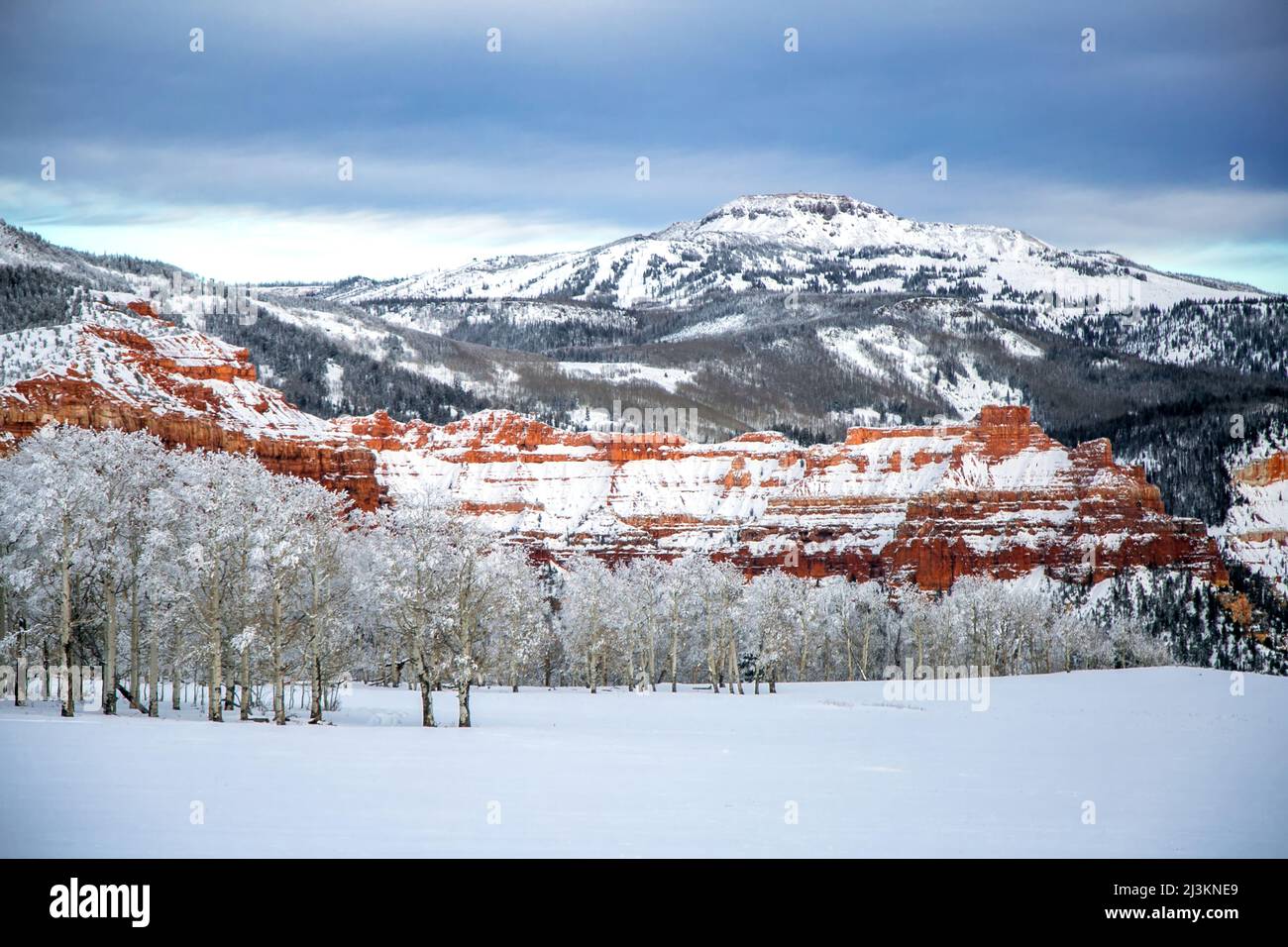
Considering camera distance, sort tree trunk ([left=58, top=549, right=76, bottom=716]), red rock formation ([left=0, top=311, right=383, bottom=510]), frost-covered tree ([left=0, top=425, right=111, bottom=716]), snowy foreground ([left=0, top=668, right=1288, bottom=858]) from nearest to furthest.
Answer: snowy foreground ([left=0, top=668, right=1288, bottom=858]) → tree trunk ([left=58, top=549, right=76, bottom=716]) → frost-covered tree ([left=0, top=425, right=111, bottom=716]) → red rock formation ([left=0, top=311, right=383, bottom=510])

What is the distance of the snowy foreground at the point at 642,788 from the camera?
21062mm

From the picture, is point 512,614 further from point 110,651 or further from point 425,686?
point 110,651

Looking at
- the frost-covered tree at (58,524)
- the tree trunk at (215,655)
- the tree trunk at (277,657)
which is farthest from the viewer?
the tree trunk at (277,657)

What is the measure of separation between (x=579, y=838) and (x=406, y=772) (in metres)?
9.38

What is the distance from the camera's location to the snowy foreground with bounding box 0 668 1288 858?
21062 millimetres

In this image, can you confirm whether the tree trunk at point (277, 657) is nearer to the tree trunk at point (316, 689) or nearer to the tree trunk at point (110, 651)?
the tree trunk at point (316, 689)

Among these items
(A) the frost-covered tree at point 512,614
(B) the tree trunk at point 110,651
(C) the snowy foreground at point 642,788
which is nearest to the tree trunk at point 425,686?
(C) the snowy foreground at point 642,788

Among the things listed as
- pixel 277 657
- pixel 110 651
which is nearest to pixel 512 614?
pixel 277 657

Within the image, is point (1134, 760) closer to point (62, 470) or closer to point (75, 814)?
point (75, 814)

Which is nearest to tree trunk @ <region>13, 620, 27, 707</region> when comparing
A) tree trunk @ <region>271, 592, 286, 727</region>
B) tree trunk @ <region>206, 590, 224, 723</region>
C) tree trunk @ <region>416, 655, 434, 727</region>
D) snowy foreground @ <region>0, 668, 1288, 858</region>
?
snowy foreground @ <region>0, 668, 1288, 858</region>

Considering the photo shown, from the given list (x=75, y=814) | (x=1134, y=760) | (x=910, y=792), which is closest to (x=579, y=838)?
(x=75, y=814)

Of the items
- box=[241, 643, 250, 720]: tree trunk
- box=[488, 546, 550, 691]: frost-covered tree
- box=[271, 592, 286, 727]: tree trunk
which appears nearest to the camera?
box=[271, 592, 286, 727]: tree trunk

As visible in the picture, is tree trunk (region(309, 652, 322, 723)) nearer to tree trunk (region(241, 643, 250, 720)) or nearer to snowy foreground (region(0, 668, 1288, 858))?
snowy foreground (region(0, 668, 1288, 858))
